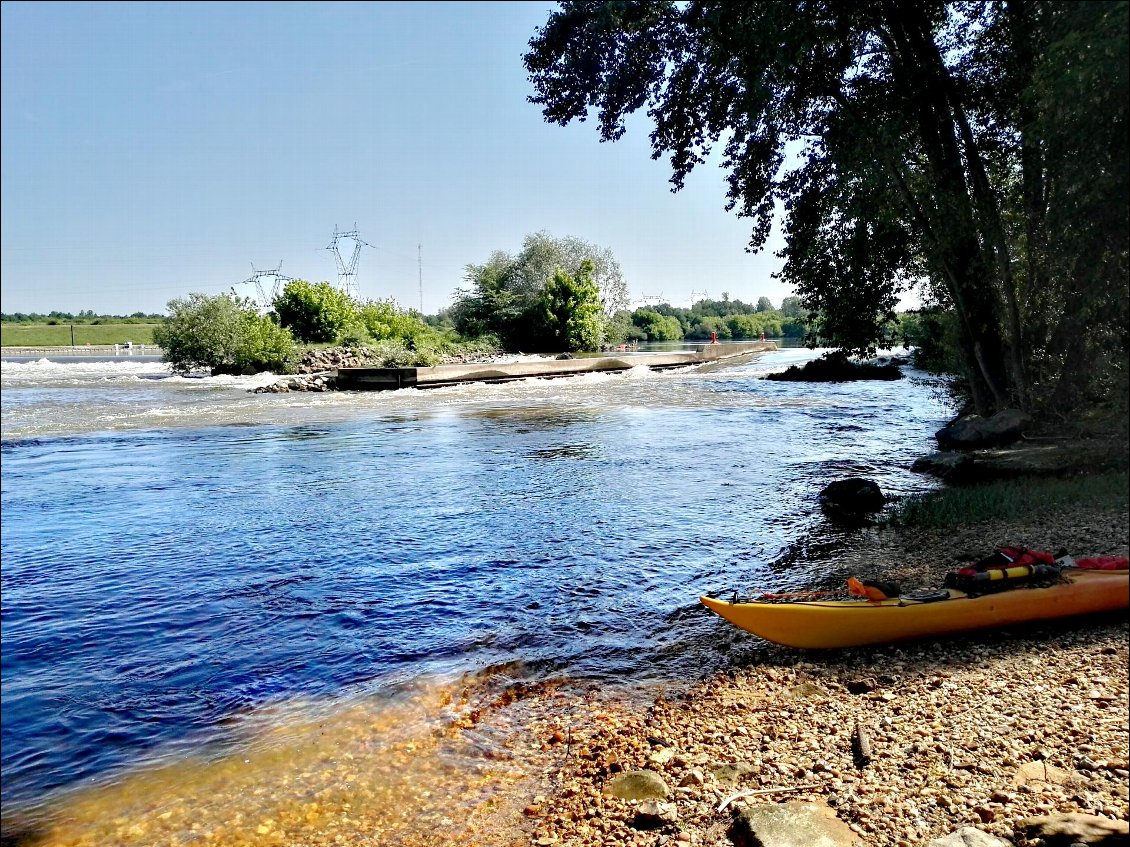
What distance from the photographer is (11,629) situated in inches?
186

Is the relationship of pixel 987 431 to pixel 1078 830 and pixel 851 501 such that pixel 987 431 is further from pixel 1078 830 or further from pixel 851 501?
pixel 1078 830

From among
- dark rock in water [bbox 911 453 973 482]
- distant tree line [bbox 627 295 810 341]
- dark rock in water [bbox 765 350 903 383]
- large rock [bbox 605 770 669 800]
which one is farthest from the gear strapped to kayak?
distant tree line [bbox 627 295 810 341]

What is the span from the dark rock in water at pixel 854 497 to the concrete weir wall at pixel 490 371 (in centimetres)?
2191

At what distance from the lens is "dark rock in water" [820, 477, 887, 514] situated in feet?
25.2

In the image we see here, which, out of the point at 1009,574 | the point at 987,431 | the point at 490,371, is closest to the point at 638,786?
the point at 1009,574

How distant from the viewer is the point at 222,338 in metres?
31.6

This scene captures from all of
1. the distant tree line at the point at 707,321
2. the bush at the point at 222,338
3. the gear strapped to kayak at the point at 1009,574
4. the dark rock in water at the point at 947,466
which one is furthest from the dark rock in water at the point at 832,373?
the distant tree line at the point at 707,321

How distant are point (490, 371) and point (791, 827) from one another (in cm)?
2929

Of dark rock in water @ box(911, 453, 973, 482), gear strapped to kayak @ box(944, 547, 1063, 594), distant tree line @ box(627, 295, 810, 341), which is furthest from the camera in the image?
distant tree line @ box(627, 295, 810, 341)

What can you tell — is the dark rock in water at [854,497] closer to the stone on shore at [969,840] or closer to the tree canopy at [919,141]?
the tree canopy at [919,141]

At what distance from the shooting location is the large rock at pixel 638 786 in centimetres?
279

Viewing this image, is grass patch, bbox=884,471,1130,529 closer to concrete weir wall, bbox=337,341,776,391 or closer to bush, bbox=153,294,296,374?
concrete weir wall, bbox=337,341,776,391

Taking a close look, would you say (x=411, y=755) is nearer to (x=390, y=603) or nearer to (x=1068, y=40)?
(x=390, y=603)

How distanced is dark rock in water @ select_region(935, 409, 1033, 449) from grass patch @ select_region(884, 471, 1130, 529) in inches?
41.0
